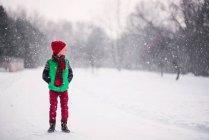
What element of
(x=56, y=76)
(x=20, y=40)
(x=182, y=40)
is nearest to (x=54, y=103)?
(x=56, y=76)

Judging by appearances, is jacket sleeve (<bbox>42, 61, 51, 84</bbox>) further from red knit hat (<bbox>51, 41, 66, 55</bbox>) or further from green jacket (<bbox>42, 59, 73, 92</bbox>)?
red knit hat (<bbox>51, 41, 66, 55</bbox>)

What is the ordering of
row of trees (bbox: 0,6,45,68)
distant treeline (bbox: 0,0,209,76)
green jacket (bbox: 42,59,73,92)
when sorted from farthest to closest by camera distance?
1. row of trees (bbox: 0,6,45,68)
2. distant treeline (bbox: 0,0,209,76)
3. green jacket (bbox: 42,59,73,92)

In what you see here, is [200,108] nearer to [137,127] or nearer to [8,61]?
[137,127]

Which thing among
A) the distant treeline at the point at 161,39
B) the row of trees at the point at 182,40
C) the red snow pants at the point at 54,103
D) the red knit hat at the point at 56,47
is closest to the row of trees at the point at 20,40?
the distant treeline at the point at 161,39

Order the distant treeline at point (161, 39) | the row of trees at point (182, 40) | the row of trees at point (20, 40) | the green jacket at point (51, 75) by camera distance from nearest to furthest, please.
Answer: the green jacket at point (51, 75) → the row of trees at point (182, 40) → the distant treeline at point (161, 39) → the row of trees at point (20, 40)

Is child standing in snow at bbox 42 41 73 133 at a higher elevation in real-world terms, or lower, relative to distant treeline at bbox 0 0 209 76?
lower

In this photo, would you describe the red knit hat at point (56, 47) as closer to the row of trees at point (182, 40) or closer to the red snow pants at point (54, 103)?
the red snow pants at point (54, 103)

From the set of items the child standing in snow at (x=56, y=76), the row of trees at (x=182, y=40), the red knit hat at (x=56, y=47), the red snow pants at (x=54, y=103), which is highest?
the row of trees at (x=182, y=40)

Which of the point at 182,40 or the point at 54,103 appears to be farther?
the point at 182,40

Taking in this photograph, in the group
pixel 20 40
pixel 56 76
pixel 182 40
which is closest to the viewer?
pixel 56 76

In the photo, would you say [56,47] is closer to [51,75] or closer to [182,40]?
[51,75]

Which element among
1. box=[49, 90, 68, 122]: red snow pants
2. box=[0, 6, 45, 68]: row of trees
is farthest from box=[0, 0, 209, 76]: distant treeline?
box=[49, 90, 68, 122]: red snow pants

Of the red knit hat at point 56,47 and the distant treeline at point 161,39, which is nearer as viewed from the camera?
the red knit hat at point 56,47

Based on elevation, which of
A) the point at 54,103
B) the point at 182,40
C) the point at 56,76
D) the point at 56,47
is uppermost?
the point at 182,40
